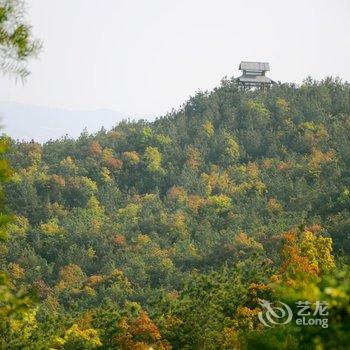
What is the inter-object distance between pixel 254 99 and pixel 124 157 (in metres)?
22.6

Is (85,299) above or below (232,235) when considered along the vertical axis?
below

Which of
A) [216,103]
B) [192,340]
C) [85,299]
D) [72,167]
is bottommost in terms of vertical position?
[85,299]

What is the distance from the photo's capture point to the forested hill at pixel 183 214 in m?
32.2

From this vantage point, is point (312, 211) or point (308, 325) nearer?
point (308, 325)

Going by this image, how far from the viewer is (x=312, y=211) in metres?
70.9

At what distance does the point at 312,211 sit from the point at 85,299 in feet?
83.7

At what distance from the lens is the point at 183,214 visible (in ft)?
273

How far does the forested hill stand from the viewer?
32.2 metres

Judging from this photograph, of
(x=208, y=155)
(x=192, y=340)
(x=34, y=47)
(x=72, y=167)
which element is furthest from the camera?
(x=208, y=155)

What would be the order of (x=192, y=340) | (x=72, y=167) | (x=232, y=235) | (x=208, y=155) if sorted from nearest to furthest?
(x=192, y=340), (x=232, y=235), (x=72, y=167), (x=208, y=155)

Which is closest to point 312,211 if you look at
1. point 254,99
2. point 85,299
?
point 85,299

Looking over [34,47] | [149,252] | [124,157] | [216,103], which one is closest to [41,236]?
[149,252]

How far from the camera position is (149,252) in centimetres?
7081

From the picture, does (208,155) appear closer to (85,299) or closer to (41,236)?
(41,236)
